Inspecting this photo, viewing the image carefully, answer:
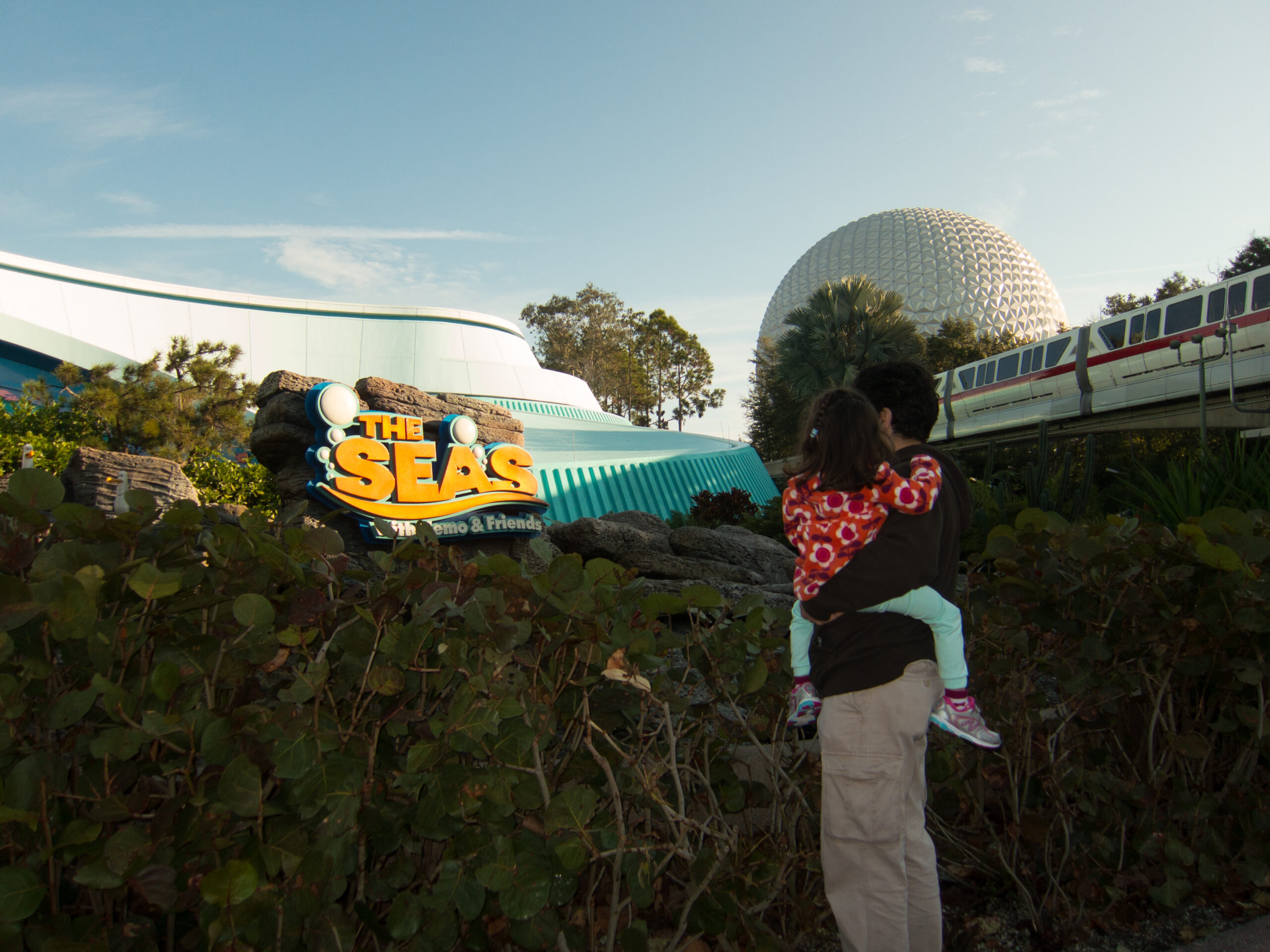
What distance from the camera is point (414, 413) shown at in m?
7.73

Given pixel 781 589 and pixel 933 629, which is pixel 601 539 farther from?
pixel 933 629

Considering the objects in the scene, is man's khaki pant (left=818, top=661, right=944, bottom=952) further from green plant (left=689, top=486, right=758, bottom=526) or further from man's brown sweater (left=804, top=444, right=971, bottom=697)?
green plant (left=689, top=486, right=758, bottom=526)

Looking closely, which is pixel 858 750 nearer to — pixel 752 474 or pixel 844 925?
pixel 844 925

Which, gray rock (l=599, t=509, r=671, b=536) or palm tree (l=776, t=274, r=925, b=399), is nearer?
gray rock (l=599, t=509, r=671, b=536)

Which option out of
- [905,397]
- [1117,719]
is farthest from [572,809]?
[1117,719]

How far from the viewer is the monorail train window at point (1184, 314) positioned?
13.4 metres

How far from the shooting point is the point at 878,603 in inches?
64.0

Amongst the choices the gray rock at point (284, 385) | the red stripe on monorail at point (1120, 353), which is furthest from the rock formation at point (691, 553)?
the red stripe on monorail at point (1120, 353)

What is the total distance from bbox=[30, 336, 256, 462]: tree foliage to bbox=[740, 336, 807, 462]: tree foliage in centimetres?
2312

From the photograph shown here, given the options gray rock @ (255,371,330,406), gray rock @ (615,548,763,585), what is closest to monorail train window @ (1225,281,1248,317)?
gray rock @ (615,548,763,585)

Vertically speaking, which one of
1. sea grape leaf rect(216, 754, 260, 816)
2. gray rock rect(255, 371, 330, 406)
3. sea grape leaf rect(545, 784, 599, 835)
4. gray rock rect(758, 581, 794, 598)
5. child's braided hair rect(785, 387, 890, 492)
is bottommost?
gray rock rect(758, 581, 794, 598)

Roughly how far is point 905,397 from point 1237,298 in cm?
1488

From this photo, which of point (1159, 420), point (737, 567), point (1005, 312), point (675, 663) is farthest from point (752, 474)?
point (1005, 312)

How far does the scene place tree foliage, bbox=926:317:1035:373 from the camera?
32.1 meters
